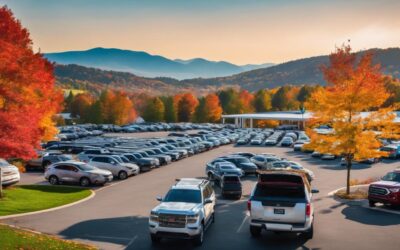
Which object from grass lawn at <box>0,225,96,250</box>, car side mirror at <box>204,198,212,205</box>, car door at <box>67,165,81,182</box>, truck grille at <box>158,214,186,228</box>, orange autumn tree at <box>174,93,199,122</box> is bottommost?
car door at <box>67,165,81,182</box>

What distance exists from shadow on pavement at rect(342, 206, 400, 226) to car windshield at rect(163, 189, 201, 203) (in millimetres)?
8202

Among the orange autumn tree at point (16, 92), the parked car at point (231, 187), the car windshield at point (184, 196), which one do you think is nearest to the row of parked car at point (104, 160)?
the orange autumn tree at point (16, 92)

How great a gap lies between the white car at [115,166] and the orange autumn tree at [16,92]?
442 inches

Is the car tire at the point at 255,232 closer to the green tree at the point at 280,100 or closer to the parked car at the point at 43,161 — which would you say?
the parked car at the point at 43,161

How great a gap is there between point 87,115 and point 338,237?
11602cm

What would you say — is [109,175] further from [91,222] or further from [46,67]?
[91,222]

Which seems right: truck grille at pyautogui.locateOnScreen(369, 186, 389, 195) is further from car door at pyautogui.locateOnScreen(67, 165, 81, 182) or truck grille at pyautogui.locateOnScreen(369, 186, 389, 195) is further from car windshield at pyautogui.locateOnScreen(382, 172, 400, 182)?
car door at pyautogui.locateOnScreen(67, 165, 81, 182)

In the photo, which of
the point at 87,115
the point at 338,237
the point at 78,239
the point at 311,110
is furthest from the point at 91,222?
the point at 87,115

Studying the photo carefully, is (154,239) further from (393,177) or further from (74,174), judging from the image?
(74,174)

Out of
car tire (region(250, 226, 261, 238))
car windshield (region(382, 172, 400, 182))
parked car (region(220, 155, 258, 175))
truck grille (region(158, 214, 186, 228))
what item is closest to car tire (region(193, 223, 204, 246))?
truck grille (region(158, 214, 186, 228))

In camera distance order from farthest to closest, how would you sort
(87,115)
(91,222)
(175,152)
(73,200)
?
(87,115)
(175,152)
(73,200)
(91,222)

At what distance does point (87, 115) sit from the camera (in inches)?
5000

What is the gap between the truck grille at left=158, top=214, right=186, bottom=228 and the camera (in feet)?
50.7

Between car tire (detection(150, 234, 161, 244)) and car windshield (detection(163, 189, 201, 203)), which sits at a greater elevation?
car windshield (detection(163, 189, 201, 203))
